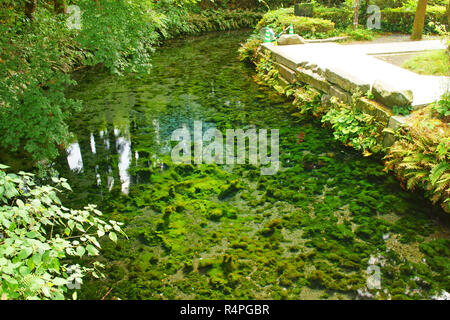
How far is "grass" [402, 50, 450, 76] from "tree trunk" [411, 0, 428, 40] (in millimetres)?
4110

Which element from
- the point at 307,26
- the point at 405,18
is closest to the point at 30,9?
Answer: the point at 307,26

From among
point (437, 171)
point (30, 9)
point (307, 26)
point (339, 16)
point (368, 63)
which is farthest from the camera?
point (339, 16)

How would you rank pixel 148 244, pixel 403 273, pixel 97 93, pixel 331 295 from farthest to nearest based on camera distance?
pixel 97 93 → pixel 148 244 → pixel 403 273 → pixel 331 295

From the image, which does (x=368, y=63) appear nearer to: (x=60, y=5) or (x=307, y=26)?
(x=307, y=26)

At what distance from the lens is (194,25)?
1942cm

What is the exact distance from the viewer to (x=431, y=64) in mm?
8008

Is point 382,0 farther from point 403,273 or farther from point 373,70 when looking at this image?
point 403,273

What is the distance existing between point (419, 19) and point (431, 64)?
5.10 m

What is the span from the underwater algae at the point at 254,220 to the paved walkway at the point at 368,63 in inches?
58.4

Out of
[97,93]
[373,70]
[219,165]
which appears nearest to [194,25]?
[97,93]

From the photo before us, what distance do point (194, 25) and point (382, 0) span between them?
9036mm

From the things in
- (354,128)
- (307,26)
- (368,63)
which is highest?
(307,26)

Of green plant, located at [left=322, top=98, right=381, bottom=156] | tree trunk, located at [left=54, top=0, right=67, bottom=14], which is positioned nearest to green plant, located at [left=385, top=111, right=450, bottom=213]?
green plant, located at [left=322, top=98, right=381, bottom=156]

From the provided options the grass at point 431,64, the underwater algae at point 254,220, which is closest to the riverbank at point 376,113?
the underwater algae at point 254,220
